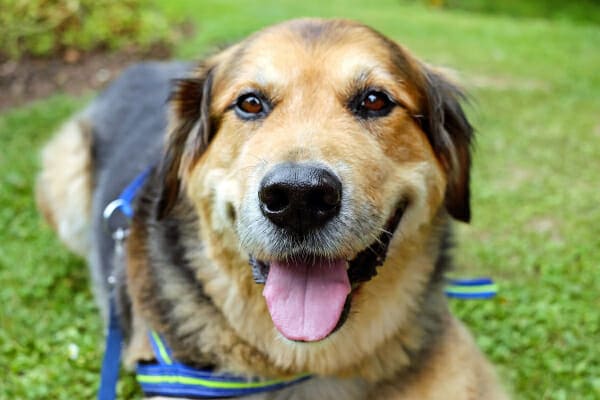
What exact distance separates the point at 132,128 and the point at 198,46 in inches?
280

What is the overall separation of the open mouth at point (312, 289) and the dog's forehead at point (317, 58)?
0.78m

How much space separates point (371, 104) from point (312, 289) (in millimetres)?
931

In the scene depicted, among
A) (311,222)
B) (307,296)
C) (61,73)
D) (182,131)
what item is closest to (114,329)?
(182,131)

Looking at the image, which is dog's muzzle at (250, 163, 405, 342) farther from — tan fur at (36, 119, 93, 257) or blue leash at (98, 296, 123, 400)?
tan fur at (36, 119, 93, 257)

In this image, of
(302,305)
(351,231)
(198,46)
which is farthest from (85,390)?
(198,46)

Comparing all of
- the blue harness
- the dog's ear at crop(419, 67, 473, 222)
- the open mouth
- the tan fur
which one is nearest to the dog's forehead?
the dog's ear at crop(419, 67, 473, 222)

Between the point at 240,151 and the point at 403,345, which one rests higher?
the point at 240,151

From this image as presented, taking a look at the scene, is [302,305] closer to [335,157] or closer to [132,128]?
[335,157]

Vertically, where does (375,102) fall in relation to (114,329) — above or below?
above

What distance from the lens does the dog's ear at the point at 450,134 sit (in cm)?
340

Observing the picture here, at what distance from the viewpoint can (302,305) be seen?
2.84 m

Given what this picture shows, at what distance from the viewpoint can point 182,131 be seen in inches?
144

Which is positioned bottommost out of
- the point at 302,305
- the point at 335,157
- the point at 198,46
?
the point at 198,46

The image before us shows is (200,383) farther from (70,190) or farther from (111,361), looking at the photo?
(70,190)
